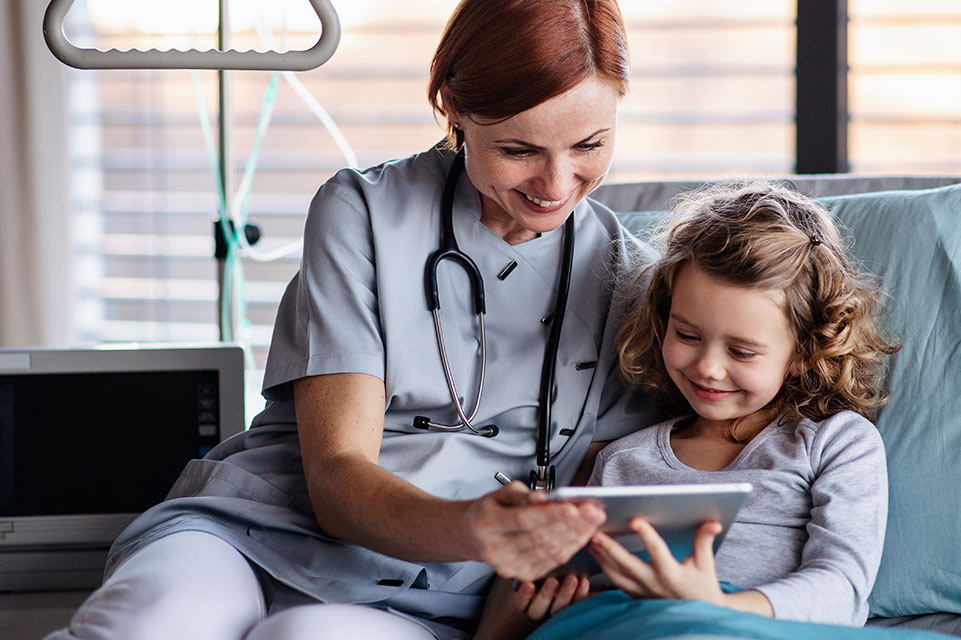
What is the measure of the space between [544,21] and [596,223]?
1.28 ft

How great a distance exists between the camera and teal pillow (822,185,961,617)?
1.30 m

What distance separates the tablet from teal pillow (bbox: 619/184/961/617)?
0.34 m

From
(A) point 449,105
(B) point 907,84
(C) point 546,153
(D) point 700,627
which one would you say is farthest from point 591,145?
(B) point 907,84

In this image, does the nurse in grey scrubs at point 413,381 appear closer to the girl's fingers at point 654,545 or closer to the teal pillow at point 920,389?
the girl's fingers at point 654,545

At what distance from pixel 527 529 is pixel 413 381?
0.47 meters

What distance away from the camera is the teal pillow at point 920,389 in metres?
1.30

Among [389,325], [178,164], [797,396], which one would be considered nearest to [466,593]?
[389,325]

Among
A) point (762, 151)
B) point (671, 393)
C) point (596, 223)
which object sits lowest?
point (671, 393)

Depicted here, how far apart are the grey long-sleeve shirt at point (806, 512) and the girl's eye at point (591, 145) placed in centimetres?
44

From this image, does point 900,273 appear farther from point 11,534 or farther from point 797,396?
point 11,534

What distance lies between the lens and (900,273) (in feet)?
4.65

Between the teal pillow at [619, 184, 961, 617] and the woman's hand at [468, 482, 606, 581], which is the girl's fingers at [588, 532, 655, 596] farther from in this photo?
the teal pillow at [619, 184, 961, 617]

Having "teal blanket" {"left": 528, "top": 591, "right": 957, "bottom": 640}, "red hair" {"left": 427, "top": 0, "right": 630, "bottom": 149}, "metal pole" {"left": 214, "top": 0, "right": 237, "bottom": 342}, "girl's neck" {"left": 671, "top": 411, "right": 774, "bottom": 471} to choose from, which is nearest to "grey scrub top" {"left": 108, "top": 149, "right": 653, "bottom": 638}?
"girl's neck" {"left": 671, "top": 411, "right": 774, "bottom": 471}

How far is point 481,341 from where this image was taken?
142cm
